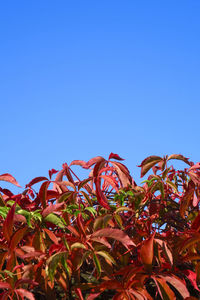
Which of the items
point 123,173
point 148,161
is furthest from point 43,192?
point 148,161

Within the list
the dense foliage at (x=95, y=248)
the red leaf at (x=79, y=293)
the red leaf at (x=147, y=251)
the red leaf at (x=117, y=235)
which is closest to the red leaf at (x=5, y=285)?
the dense foliage at (x=95, y=248)

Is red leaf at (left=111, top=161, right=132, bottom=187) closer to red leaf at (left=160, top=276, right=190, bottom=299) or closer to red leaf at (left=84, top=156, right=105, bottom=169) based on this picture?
red leaf at (left=84, top=156, right=105, bottom=169)

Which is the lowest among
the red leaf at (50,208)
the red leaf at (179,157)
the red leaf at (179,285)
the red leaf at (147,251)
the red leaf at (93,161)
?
the red leaf at (179,285)

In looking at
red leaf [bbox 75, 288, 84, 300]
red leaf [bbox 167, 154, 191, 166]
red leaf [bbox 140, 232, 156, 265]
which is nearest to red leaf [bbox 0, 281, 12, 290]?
red leaf [bbox 75, 288, 84, 300]

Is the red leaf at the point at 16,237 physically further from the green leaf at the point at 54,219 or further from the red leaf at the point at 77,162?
the red leaf at the point at 77,162

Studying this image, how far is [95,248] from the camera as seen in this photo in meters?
1.59

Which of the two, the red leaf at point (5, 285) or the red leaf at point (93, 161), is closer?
the red leaf at point (5, 285)

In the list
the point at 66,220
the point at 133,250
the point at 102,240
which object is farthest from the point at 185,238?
the point at 66,220

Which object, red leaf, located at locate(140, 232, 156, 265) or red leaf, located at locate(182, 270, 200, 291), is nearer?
red leaf, located at locate(140, 232, 156, 265)

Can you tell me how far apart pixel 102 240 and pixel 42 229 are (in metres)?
0.28

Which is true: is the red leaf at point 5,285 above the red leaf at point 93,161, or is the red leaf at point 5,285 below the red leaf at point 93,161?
below

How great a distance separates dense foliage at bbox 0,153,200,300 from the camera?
1555 millimetres

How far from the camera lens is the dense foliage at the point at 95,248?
1555 millimetres

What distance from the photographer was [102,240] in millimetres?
1563
